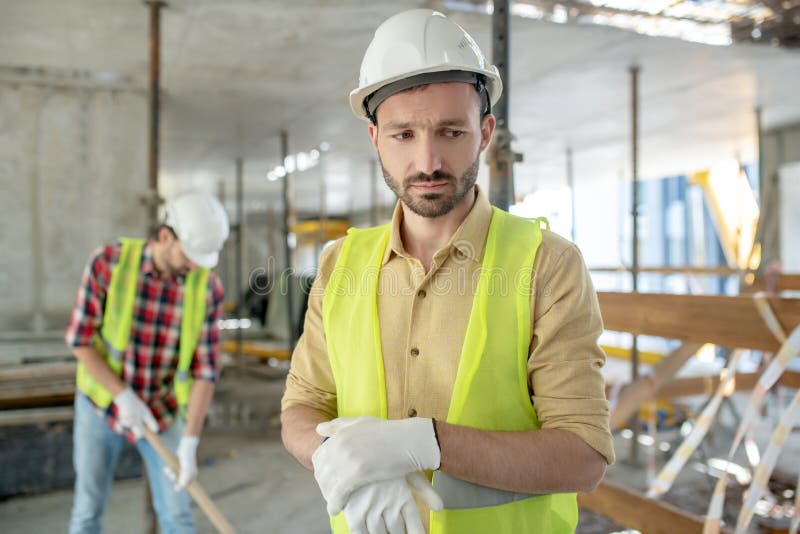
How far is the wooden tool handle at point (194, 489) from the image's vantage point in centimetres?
330

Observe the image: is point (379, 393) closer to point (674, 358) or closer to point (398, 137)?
point (398, 137)

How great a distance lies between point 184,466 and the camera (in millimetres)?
3393

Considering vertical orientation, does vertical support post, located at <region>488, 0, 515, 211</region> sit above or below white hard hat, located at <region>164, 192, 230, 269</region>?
above

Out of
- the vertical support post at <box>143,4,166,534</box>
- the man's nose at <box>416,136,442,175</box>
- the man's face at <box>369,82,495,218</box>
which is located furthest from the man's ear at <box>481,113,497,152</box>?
the vertical support post at <box>143,4,166,534</box>

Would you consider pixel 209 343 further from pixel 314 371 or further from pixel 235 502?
pixel 235 502

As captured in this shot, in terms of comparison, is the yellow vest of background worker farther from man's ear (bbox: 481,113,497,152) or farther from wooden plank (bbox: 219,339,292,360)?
wooden plank (bbox: 219,339,292,360)

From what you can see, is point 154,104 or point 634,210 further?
point 634,210

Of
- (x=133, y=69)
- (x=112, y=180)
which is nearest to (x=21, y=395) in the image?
(x=112, y=180)

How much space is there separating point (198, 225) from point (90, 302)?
0.71 m

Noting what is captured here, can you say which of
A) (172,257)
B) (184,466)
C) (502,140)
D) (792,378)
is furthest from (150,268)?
(792,378)

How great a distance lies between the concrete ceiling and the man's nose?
345 cm

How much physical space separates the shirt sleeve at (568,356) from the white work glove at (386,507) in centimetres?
34

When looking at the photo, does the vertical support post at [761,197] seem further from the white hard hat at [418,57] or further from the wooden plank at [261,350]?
the white hard hat at [418,57]

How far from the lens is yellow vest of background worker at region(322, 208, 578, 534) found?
1.49m
